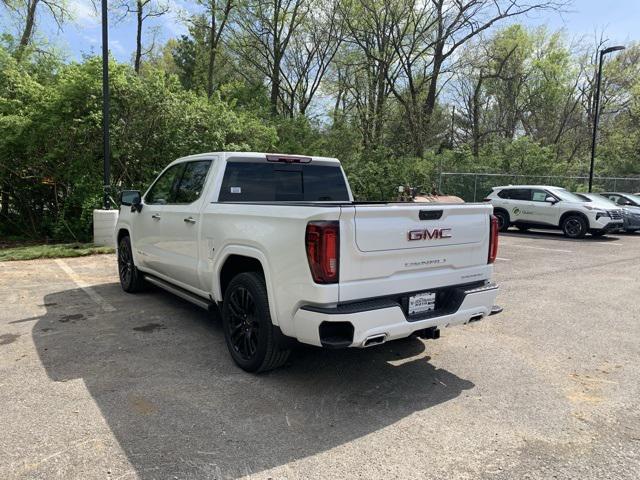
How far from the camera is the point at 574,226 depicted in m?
15.0

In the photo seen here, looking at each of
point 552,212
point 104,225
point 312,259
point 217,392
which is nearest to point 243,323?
point 217,392

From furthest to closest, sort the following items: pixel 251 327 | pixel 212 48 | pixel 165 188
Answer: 1. pixel 212 48
2. pixel 165 188
3. pixel 251 327

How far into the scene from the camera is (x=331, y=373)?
418 centimetres

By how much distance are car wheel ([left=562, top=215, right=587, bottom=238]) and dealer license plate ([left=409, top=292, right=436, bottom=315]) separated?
42.5ft

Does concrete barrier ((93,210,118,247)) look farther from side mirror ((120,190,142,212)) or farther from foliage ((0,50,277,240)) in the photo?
side mirror ((120,190,142,212))

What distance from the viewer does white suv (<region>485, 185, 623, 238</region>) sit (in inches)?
574

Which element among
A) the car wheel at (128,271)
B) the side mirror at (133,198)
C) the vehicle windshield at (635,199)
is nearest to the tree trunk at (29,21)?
the car wheel at (128,271)

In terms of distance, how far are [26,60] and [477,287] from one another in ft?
51.5

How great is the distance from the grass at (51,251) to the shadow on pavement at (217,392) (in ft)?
17.0

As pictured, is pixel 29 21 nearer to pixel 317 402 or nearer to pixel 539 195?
pixel 539 195

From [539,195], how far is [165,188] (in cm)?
1352

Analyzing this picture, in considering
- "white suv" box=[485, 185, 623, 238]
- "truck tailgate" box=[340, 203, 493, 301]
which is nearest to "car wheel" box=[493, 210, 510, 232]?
"white suv" box=[485, 185, 623, 238]

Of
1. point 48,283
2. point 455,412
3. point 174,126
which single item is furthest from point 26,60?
point 455,412

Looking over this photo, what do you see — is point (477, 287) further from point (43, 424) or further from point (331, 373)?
point (43, 424)
